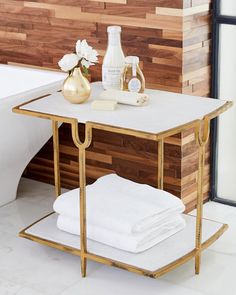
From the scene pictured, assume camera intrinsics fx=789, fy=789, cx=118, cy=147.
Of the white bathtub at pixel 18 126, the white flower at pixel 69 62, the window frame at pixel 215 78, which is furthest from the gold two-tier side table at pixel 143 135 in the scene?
the window frame at pixel 215 78

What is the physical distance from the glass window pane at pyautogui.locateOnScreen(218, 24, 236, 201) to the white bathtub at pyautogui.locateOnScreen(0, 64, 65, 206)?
2.37 feet

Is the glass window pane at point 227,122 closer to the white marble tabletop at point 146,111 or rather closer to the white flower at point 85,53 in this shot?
the white marble tabletop at point 146,111

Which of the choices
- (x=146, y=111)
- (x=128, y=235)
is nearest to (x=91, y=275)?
(x=128, y=235)

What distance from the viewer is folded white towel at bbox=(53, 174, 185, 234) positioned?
288 cm

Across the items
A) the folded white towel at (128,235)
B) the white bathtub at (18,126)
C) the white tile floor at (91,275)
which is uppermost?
the white bathtub at (18,126)

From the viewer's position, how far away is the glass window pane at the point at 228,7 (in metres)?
3.32

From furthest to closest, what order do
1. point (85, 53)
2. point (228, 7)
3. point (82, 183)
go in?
1. point (228, 7)
2. point (85, 53)
3. point (82, 183)

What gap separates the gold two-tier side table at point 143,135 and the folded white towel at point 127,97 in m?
0.03

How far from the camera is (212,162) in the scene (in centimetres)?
358

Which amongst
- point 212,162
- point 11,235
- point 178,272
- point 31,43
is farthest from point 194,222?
point 31,43

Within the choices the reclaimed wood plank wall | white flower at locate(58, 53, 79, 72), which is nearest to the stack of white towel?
the reclaimed wood plank wall

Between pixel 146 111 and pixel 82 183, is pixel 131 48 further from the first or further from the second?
pixel 82 183

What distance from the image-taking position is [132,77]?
9.82ft

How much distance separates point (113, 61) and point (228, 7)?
2.11 feet
